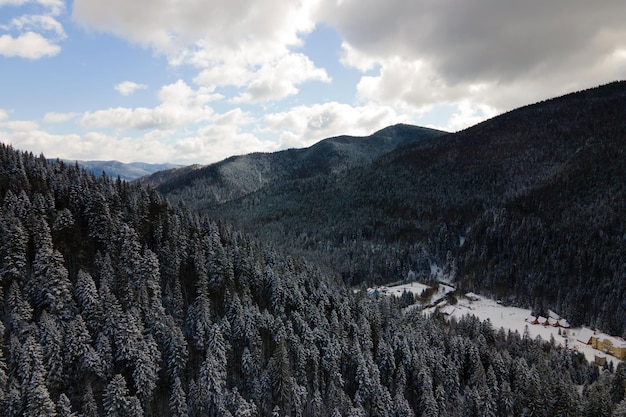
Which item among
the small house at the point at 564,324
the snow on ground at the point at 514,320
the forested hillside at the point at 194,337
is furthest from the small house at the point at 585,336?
the forested hillside at the point at 194,337

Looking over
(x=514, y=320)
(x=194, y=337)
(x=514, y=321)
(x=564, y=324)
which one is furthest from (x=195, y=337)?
(x=564, y=324)

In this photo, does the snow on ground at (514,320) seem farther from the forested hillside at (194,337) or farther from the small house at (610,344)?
the forested hillside at (194,337)

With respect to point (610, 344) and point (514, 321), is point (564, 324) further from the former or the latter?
point (610, 344)

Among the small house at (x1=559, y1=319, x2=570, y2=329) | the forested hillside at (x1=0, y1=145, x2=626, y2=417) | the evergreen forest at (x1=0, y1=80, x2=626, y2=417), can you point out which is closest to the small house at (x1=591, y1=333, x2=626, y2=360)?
the small house at (x1=559, y1=319, x2=570, y2=329)

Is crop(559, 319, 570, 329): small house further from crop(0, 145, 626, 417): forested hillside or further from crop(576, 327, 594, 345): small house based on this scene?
crop(0, 145, 626, 417): forested hillside

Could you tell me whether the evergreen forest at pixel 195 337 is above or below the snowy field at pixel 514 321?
Result: above

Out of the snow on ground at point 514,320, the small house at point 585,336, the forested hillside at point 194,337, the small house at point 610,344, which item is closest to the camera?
the forested hillside at point 194,337

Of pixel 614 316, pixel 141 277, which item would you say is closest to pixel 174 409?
pixel 141 277
